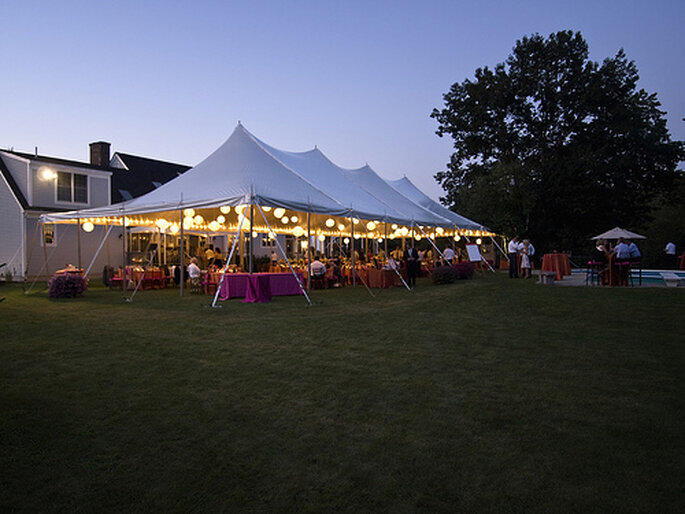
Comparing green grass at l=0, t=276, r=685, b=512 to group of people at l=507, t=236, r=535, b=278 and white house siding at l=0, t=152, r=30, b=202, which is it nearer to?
group of people at l=507, t=236, r=535, b=278

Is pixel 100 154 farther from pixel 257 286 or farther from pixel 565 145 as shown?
pixel 565 145

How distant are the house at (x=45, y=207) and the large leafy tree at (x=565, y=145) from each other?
21.9 m

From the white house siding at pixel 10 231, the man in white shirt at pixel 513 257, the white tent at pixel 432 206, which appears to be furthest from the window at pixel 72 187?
the man in white shirt at pixel 513 257

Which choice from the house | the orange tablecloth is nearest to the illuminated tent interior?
the orange tablecloth

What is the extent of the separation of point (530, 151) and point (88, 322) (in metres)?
31.1

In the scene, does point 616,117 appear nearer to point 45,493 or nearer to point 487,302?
point 487,302

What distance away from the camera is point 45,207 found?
22.8 m

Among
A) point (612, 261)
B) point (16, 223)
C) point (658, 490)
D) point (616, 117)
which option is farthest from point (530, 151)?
point (658, 490)

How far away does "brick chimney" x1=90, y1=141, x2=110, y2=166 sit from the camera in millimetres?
30438

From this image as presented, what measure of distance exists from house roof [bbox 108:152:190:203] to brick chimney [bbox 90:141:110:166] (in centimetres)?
112

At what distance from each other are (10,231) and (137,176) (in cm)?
882

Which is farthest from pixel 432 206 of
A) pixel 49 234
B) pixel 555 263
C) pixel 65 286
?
pixel 49 234

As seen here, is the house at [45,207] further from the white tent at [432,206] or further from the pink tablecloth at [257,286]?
the white tent at [432,206]

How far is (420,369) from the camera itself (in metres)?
5.73
